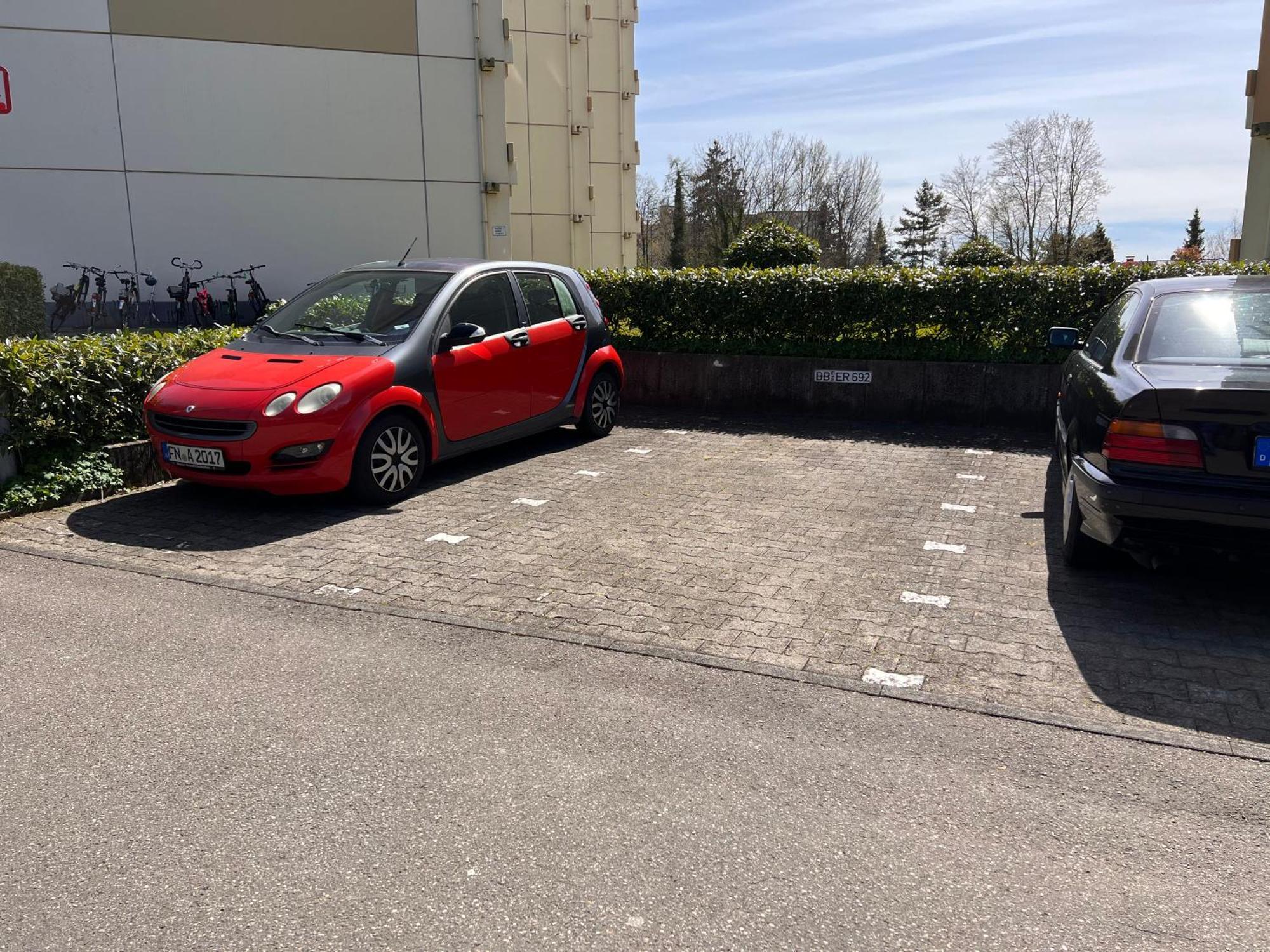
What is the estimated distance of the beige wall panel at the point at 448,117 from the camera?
17.0 m

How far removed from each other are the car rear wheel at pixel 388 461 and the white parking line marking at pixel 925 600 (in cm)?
371

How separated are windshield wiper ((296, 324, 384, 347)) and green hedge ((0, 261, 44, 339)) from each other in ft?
30.6

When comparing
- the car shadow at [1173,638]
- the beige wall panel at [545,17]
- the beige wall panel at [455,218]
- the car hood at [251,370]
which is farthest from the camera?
the beige wall panel at [545,17]

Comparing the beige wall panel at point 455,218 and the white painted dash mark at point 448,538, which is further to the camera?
the beige wall panel at point 455,218

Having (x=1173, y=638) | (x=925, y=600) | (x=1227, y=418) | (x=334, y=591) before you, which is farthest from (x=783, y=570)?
(x=334, y=591)

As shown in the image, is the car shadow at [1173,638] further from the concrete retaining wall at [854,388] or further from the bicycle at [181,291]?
the bicycle at [181,291]

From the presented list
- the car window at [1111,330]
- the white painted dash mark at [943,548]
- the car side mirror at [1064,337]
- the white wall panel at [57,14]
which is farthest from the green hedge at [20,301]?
the car window at [1111,330]

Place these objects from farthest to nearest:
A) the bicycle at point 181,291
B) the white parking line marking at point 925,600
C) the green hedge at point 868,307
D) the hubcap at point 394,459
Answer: the bicycle at point 181,291 → the green hedge at point 868,307 → the hubcap at point 394,459 → the white parking line marking at point 925,600

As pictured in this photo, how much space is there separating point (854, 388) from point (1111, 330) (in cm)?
482

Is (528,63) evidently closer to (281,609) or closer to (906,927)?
(281,609)

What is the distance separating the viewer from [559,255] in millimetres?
28016

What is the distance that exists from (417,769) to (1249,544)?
12.3ft

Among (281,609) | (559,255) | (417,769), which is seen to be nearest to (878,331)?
(281,609)

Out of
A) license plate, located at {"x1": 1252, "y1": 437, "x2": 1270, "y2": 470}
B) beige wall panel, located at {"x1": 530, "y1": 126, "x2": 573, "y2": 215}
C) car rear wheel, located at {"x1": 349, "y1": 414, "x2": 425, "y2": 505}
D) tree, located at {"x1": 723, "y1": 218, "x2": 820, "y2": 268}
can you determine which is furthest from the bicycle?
license plate, located at {"x1": 1252, "y1": 437, "x2": 1270, "y2": 470}
